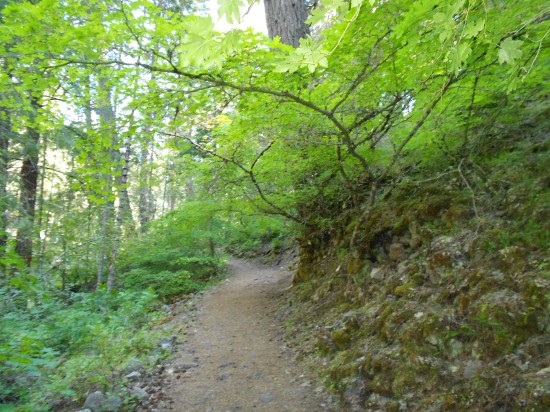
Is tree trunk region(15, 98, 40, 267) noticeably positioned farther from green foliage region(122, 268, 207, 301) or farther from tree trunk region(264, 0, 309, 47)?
tree trunk region(264, 0, 309, 47)

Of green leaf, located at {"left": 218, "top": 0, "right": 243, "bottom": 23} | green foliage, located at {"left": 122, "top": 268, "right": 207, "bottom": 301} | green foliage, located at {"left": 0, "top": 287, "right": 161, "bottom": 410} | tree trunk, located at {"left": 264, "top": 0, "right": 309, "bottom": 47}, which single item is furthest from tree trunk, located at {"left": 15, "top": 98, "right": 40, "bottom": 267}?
green leaf, located at {"left": 218, "top": 0, "right": 243, "bottom": 23}

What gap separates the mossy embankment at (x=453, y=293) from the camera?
115 inches

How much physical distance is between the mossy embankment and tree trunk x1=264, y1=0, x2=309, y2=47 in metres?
3.76

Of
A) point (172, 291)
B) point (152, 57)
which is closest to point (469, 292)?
point (152, 57)

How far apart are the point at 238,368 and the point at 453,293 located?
3360 millimetres

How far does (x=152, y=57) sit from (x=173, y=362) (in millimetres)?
4556

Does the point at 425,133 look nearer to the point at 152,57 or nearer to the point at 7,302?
the point at 152,57

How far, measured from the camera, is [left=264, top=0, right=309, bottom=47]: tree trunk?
7.49 meters

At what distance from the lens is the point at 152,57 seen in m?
4.20

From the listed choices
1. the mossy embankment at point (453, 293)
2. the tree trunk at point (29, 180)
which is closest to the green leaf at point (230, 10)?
the mossy embankment at point (453, 293)

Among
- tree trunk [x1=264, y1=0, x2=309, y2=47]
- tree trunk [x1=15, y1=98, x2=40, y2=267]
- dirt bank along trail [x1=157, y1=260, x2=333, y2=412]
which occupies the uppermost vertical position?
tree trunk [x1=264, y1=0, x2=309, y2=47]

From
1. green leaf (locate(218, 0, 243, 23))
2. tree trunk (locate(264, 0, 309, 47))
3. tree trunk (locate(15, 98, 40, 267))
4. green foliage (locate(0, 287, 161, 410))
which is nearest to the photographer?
green leaf (locate(218, 0, 243, 23))

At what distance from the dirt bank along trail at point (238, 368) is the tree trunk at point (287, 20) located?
6.04 m

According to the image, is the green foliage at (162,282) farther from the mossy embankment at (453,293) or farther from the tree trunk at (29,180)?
the mossy embankment at (453,293)
